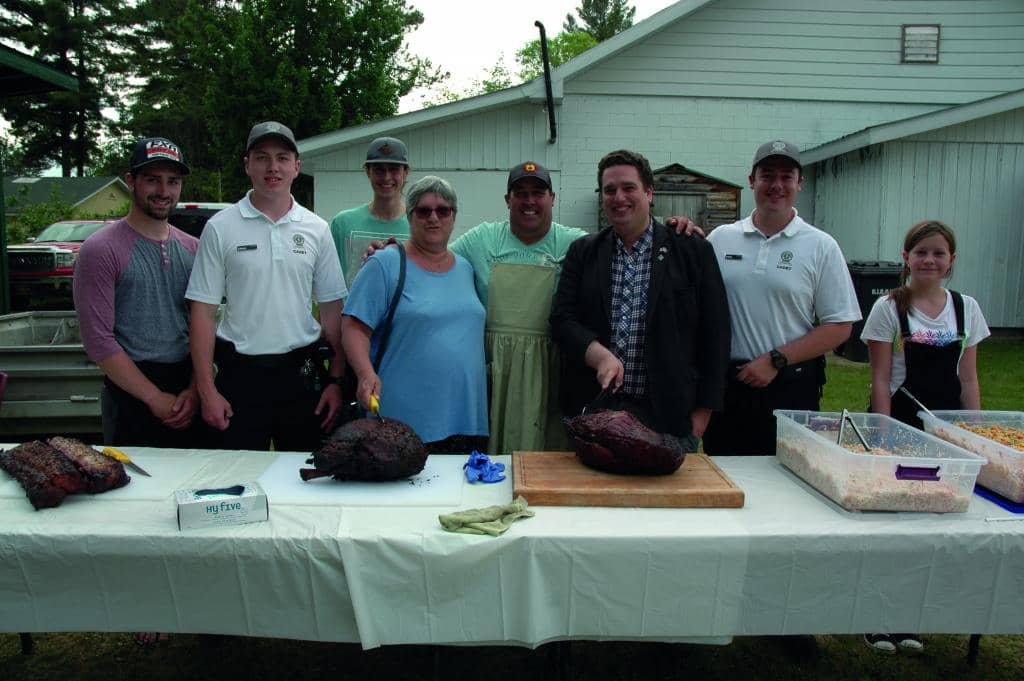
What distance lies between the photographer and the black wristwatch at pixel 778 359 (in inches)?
117

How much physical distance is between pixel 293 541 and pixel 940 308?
9.17ft

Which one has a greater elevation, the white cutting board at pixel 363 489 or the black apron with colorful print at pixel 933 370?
the black apron with colorful print at pixel 933 370

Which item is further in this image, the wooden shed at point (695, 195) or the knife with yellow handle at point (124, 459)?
the wooden shed at point (695, 195)

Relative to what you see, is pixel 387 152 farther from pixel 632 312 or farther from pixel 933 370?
pixel 933 370

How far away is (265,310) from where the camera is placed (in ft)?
9.86

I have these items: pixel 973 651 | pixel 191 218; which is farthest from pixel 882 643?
pixel 191 218

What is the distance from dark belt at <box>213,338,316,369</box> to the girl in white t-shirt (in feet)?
8.11

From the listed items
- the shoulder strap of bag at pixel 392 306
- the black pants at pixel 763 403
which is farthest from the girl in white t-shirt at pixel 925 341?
the shoulder strap of bag at pixel 392 306

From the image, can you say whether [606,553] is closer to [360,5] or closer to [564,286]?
[564,286]

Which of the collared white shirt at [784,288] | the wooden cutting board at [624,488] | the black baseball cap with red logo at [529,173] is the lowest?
the wooden cutting board at [624,488]

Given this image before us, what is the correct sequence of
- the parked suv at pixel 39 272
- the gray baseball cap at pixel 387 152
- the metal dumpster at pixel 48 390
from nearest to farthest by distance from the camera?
the gray baseball cap at pixel 387 152 → the metal dumpster at pixel 48 390 → the parked suv at pixel 39 272

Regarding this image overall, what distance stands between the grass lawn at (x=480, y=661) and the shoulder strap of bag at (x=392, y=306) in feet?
4.02

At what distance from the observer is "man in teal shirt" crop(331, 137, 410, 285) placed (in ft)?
12.5

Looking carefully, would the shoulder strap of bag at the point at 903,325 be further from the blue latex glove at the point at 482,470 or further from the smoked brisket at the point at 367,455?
the smoked brisket at the point at 367,455
